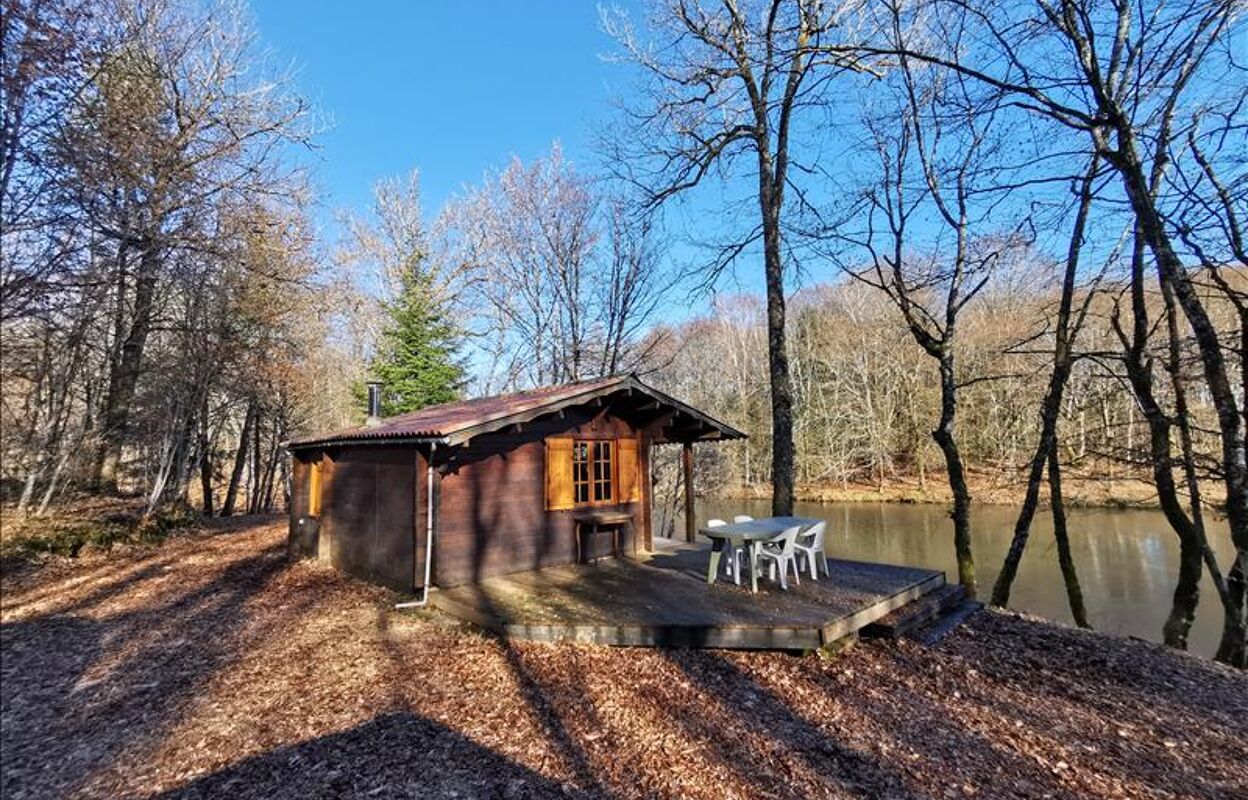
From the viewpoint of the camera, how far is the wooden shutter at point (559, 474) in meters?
7.68

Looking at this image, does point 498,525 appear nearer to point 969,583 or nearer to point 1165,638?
point 969,583

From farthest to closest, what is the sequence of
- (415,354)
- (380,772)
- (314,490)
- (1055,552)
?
(415,354) < (1055,552) < (314,490) < (380,772)

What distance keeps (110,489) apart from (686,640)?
40.6ft

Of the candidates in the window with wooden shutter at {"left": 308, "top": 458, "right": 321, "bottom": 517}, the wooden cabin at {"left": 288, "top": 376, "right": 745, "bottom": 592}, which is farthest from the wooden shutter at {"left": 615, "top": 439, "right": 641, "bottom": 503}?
the window with wooden shutter at {"left": 308, "top": 458, "right": 321, "bottom": 517}

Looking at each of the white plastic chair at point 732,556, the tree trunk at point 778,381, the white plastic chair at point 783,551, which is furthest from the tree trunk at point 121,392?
the tree trunk at point 778,381

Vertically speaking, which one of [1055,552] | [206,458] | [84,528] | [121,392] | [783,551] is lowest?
[1055,552]

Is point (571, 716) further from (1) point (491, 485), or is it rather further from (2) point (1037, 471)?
(2) point (1037, 471)

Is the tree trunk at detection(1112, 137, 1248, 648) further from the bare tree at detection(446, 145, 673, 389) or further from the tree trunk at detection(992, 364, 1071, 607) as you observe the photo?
the bare tree at detection(446, 145, 673, 389)

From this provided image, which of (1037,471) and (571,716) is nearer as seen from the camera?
(571,716)

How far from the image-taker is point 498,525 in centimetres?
711

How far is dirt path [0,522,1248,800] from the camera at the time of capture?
3377 mm

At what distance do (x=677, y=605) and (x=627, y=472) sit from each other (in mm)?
3178

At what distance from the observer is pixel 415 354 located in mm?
15797

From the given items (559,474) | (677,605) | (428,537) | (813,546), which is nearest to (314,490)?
(428,537)
